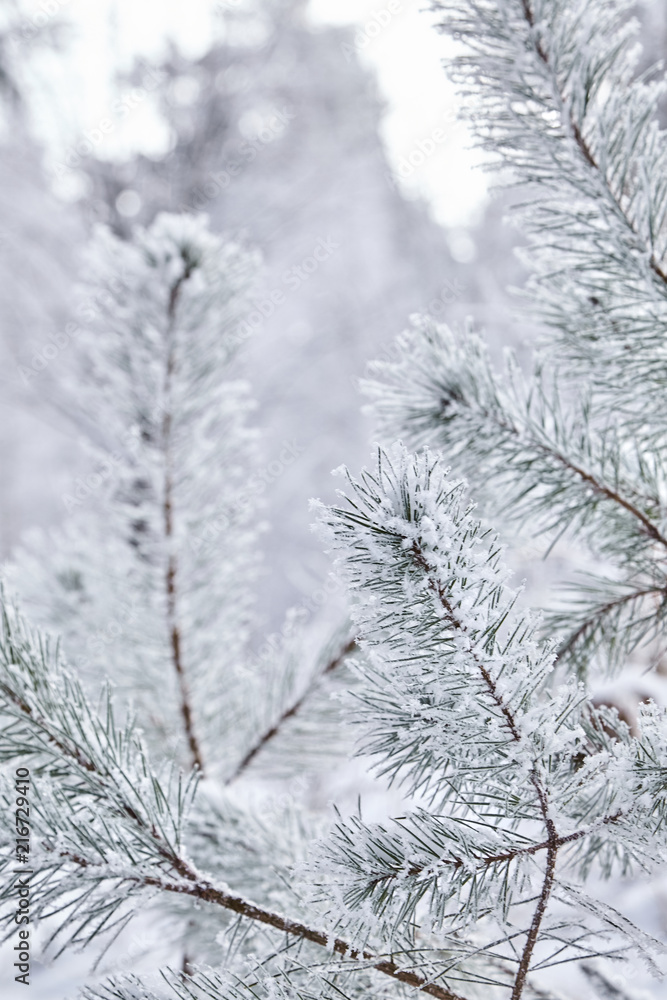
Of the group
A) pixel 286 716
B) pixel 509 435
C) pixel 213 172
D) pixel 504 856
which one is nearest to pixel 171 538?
pixel 286 716

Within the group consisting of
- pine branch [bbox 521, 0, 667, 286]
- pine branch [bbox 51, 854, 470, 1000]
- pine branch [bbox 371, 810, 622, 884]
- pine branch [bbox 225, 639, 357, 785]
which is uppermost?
pine branch [bbox 521, 0, 667, 286]

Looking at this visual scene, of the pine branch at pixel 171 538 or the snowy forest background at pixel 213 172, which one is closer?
the pine branch at pixel 171 538

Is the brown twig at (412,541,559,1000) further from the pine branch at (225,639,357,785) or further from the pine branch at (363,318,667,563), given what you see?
the pine branch at (225,639,357,785)

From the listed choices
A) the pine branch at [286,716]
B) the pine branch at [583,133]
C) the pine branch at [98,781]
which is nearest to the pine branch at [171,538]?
the pine branch at [286,716]

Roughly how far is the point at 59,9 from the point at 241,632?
2.78m

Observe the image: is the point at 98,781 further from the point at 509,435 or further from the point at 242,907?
the point at 509,435

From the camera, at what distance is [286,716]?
0.83 meters

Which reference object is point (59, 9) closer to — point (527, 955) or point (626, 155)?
point (626, 155)

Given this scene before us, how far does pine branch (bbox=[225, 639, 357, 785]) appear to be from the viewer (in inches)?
31.9

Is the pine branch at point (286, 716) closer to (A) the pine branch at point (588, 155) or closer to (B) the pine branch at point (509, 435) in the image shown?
(B) the pine branch at point (509, 435)

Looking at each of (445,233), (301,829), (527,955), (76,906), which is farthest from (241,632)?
(445,233)

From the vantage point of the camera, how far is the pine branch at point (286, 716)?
0.81 metres

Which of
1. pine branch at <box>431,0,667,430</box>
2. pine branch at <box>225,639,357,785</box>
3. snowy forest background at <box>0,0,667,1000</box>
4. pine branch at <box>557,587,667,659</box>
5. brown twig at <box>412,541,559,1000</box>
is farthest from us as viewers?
snowy forest background at <box>0,0,667,1000</box>

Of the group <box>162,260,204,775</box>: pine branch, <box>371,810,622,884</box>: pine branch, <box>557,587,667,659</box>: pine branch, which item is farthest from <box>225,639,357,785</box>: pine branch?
<box>371,810,622,884</box>: pine branch
